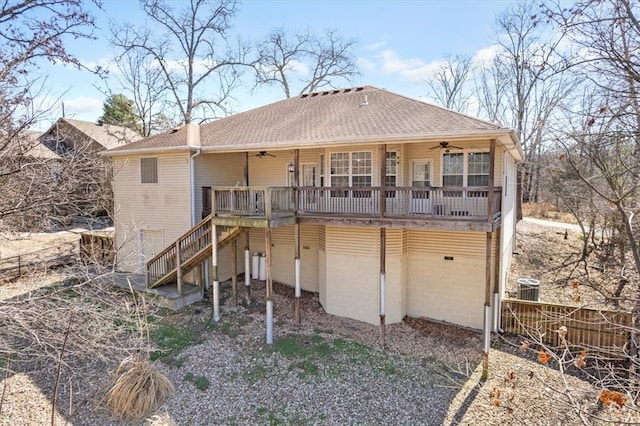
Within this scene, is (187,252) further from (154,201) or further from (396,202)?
(396,202)

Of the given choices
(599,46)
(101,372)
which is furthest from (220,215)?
(599,46)

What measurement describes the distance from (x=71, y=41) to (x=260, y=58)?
2630 centimetres

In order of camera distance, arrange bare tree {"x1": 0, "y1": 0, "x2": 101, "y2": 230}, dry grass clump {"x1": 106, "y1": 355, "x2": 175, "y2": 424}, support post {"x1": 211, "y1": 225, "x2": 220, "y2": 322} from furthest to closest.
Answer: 1. support post {"x1": 211, "y1": 225, "x2": 220, "y2": 322}
2. dry grass clump {"x1": 106, "y1": 355, "x2": 175, "y2": 424}
3. bare tree {"x1": 0, "y1": 0, "x2": 101, "y2": 230}

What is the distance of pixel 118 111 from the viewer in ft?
119

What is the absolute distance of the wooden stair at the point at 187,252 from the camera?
1294 centimetres

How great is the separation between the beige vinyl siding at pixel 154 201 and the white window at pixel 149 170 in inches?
7.2

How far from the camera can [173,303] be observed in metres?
13.2

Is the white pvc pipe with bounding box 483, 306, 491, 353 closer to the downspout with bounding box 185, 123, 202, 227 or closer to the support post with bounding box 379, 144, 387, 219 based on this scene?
the support post with bounding box 379, 144, 387, 219

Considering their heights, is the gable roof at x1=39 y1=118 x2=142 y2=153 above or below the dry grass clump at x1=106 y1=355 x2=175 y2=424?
above

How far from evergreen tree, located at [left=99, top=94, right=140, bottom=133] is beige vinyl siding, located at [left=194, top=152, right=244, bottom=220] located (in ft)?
71.1

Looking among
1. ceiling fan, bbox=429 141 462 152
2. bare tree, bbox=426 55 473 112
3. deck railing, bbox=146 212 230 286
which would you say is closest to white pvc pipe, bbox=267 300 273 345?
deck railing, bbox=146 212 230 286

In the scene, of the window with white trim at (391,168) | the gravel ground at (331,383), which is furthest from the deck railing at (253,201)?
the gravel ground at (331,383)

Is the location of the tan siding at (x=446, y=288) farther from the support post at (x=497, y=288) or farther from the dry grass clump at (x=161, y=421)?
the dry grass clump at (x=161, y=421)

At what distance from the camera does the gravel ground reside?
323 inches
